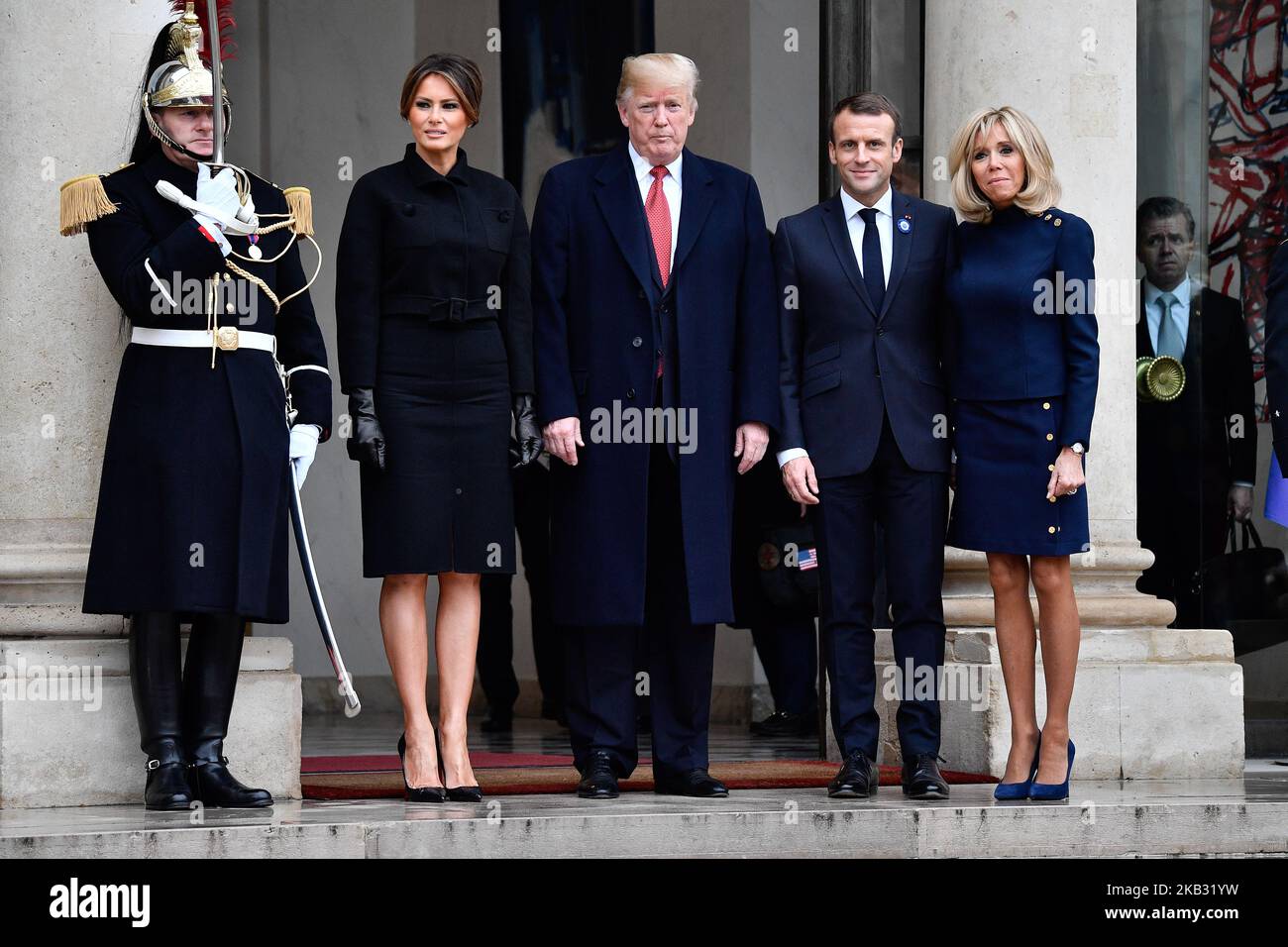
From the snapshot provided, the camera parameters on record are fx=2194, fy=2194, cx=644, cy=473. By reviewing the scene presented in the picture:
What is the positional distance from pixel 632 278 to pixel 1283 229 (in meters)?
3.86

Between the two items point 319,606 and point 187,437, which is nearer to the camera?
point 187,437

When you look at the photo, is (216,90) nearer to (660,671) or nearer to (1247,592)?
(660,671)

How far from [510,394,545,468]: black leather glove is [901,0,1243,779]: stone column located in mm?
1932

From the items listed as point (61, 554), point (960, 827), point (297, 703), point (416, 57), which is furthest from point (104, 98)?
point (416, 57)

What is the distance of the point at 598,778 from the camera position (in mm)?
6695

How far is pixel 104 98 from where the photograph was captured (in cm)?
718

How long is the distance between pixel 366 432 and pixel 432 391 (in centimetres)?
25

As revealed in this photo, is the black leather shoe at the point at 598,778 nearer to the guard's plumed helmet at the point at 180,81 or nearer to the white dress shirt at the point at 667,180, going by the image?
the white dress shirt at the point at 667,180

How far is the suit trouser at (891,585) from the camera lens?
6.75 metres

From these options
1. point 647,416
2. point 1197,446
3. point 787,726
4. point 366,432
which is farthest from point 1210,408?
point 366,432

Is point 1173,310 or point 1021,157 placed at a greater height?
point 1021,157

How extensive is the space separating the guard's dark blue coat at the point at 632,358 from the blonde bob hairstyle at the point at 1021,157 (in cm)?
66

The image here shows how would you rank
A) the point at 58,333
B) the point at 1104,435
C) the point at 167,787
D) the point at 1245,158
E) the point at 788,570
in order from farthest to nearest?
1. the point at 788,570
2. the point at 1245,158
3. the point at 1104,435
4. the point at 58,333
5. the point at 167,787

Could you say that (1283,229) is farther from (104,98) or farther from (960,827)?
(104,98)
